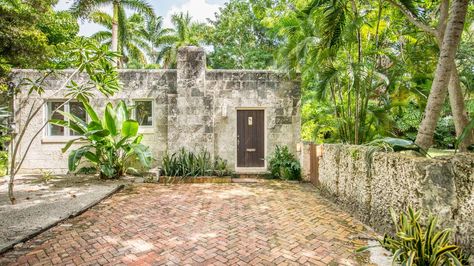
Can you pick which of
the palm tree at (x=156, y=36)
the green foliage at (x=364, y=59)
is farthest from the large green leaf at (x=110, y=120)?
the palm tree at (x=156, y=36)

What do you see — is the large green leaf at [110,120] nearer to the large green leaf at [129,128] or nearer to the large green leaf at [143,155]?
the large green leaf at [129,128]

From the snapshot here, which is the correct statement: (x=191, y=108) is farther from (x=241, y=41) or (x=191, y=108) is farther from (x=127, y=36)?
(x=241, y=41)

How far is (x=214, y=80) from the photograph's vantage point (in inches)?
286

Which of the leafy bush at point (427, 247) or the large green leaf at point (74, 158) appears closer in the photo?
the leafy bush at point (427, 247)

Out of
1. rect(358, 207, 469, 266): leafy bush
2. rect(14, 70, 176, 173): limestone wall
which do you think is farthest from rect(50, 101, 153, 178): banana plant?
rect(358, 207, 469, 266): leafy bush

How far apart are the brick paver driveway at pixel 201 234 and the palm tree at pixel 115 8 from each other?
10293 millimetres

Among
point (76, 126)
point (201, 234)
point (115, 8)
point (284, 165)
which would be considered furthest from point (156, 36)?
point (201, 234)

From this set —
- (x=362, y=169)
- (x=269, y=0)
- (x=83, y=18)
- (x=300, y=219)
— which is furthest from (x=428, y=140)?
(x=83, y=18)

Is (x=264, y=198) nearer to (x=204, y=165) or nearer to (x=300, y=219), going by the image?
(x=300, y=219)

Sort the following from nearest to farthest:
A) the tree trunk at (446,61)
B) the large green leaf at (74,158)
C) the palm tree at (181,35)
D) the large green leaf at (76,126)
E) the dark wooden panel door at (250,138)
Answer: the tree trunk at (446,61) → the large green leaf at (74,158) → the large green leaf at (76,126) → the dark wooden panel door at (250,138) → the palm tree at (181,35)

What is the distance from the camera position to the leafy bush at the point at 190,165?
6.70m

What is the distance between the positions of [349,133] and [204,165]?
3780mm

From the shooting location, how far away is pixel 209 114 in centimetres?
708

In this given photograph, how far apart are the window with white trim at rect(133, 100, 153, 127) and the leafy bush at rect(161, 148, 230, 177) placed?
4.24 ft
